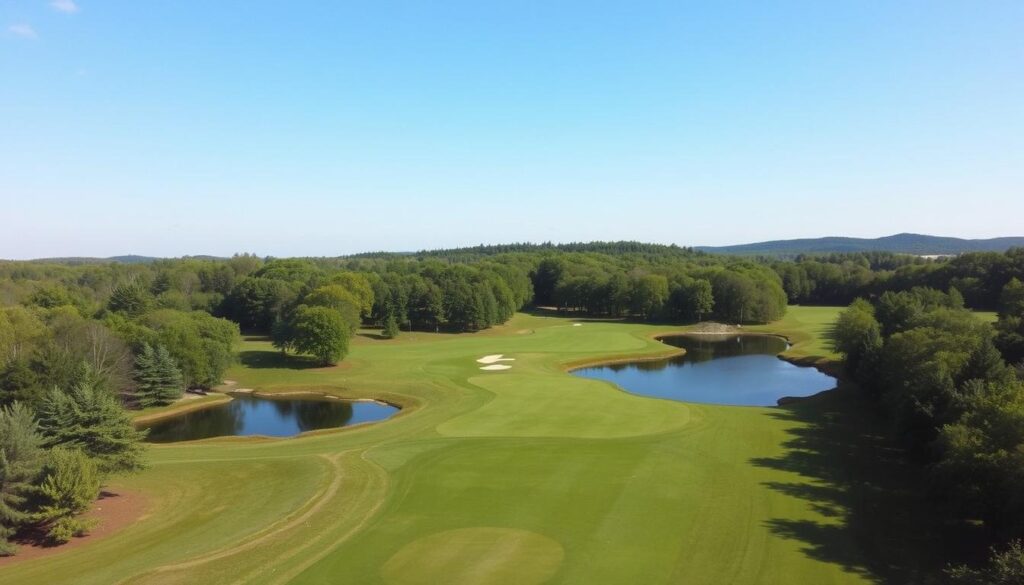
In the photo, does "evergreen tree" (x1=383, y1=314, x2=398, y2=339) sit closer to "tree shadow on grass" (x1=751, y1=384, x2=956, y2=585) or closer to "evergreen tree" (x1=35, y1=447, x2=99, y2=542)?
"tree shadow on grass" (x1=751, y1=384, x2=956, y2=585)

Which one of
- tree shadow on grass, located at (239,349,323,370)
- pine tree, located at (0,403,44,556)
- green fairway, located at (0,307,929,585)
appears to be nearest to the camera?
green fairway, located at (0,307,929,585)

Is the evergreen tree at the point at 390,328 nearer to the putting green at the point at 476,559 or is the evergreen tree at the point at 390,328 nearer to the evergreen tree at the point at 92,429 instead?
the evergreen tree at the point at 92,429

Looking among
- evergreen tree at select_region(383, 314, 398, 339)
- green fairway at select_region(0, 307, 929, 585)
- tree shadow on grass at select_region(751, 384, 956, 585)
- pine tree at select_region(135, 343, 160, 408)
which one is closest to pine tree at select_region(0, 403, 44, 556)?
green fairway at select_region(0, 307, 929, 585)

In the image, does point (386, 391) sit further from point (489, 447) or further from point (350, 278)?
point (350, 278)

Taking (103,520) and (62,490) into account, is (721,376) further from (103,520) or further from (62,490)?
(62,490)

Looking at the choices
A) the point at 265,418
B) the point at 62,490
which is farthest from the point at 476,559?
the point at 265,418

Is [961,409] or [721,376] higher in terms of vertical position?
[961,409]
